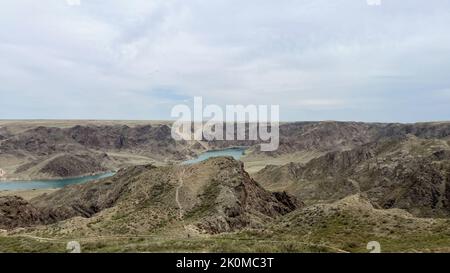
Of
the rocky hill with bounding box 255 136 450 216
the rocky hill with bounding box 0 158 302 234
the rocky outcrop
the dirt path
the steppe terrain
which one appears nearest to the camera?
the steppe terrain

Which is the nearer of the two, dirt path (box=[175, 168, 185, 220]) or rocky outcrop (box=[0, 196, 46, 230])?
dirt path (box=[175, 168, 185, 220])

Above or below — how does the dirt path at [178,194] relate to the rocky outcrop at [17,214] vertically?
above

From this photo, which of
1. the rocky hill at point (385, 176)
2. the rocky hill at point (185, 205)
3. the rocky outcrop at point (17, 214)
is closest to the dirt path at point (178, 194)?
the rocky hill at point (185, 205)

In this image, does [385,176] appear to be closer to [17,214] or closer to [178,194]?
[178,194]

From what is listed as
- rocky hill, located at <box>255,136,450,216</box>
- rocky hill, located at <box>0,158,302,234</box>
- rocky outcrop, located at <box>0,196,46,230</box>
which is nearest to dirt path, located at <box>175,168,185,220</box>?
rocky hill, located at <box>0,158,302,234</box>

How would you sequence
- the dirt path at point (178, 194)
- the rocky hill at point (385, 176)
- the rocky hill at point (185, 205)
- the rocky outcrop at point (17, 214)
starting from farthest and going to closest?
the rocky hill at point (385, 176)
the rocky outcrop at point (17, 214)
the dirt path at point (178, 194)
the rocky hill at point (185, 205)

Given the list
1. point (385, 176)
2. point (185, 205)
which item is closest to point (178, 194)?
point (185, 205)

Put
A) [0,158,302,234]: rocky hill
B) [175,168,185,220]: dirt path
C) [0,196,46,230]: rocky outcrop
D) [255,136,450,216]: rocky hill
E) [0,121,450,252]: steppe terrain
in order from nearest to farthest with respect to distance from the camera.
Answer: [0,121,450,252]: steppe terrain < [0,158,302,234]: rocky hill < [175,168,185,220]: dirt path < [0,196,46,230]: rocky outcrop < [255,136,450,216]: rocky hill

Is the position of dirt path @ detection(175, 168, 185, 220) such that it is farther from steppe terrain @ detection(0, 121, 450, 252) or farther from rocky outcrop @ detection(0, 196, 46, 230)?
rocky outcrop @ detection(0, 196, 46, 230)

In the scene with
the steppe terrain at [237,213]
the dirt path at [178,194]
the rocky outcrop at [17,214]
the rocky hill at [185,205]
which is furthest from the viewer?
the rocky outcrop at [17,214]

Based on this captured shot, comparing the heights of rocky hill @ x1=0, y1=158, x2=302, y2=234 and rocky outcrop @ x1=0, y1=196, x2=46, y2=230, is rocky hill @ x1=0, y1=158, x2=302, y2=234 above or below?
above

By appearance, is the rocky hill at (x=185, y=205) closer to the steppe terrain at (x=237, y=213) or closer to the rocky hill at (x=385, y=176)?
the steppe terrain at (x=237, y=213)

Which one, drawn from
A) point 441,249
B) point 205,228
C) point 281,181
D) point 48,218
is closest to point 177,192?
point 205,228

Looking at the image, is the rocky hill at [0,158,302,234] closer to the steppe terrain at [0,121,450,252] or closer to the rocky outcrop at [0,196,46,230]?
the rocky outcrop at [0,196,46,230]
